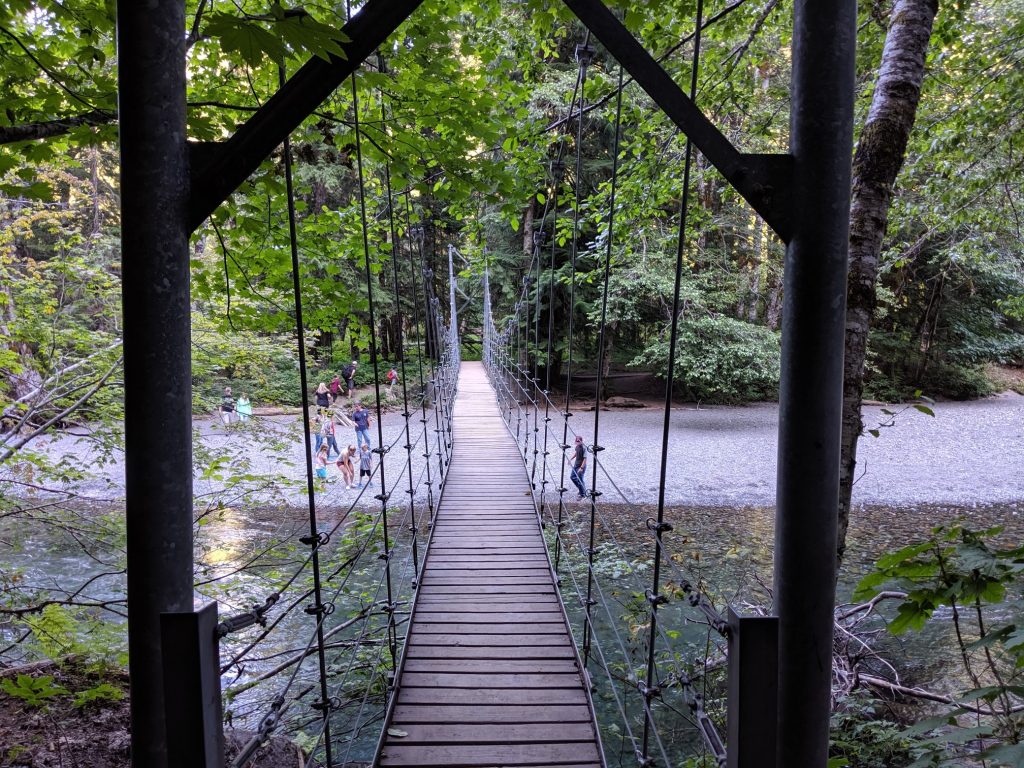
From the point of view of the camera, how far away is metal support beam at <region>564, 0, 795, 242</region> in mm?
813

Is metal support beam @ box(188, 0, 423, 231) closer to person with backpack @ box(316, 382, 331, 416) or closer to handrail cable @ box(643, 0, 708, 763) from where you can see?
handrail cable @ box(643, 0, 708, 763)

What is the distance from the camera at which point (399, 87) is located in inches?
101

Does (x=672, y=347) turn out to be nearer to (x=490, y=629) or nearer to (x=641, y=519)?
(x=490, y=629)

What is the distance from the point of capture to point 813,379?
0.79m

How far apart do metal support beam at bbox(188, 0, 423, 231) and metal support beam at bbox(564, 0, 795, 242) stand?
0.86 feet

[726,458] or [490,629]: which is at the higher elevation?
[490,629]

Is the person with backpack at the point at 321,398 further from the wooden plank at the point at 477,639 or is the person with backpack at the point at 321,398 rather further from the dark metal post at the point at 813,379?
the dark metal post at the point at 813,379

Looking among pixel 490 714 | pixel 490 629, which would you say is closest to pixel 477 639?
pixel 490 629

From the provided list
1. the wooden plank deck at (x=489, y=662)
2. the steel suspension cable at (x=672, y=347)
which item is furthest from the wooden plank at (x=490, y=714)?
the steel suspension cable at (x=672, y=347)

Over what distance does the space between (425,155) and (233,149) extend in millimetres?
2068

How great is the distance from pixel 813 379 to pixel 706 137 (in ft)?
1.19

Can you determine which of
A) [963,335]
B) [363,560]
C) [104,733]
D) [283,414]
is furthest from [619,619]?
[963,335]

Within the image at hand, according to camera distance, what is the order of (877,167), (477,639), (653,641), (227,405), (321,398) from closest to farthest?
(653,641)
(877,167)
(477,639)
(227,405)
(321,398)

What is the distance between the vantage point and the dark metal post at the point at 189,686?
0.71 m
